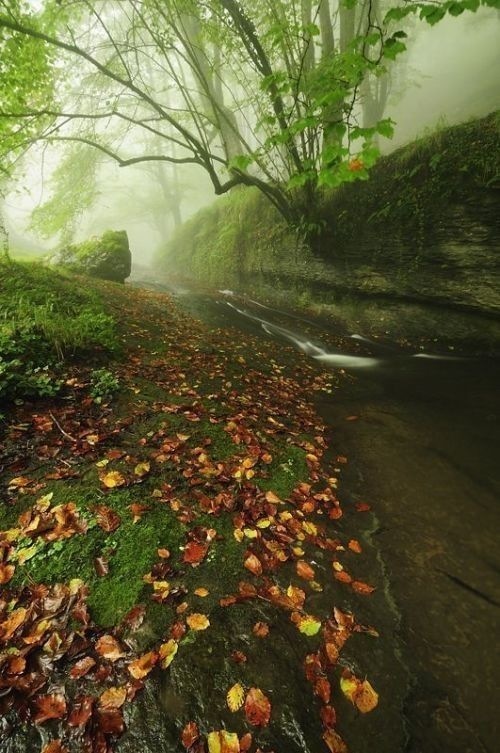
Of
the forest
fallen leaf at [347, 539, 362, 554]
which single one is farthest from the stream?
fallen leaf at [347, 539, 362, 554]

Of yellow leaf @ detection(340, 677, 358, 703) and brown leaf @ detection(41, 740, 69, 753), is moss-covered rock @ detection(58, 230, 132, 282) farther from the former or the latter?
yellow leaf @ detection(340, 677, 358, 703)

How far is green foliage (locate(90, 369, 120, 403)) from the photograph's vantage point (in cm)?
437

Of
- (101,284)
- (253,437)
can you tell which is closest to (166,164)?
(101,284)

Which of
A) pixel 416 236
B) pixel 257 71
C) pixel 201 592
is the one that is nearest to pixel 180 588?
pixel 201 592

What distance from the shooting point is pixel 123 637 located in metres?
2.14

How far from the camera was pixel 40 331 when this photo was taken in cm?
489

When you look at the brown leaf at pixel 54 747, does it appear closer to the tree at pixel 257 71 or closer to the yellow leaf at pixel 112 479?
the yellow leaf at pixel 112 479

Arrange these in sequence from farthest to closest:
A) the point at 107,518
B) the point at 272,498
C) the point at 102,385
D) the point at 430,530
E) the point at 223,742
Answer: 1. the point at 102,385
2. the point at 272,498
3. the point at 430,530
4. the point at 107,518
5. the point at 223,742

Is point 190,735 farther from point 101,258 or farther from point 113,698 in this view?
point 101,258

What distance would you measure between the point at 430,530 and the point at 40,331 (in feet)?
16.9

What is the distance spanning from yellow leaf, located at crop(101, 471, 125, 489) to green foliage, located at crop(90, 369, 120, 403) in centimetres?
128

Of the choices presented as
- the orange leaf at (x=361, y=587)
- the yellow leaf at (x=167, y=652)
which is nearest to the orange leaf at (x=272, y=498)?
the orange leaf at (x=361, y=587)

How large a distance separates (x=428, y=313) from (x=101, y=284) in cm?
889

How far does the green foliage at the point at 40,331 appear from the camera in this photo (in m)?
4.11
